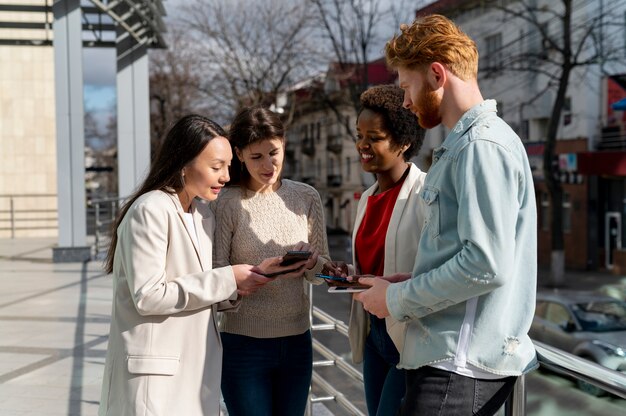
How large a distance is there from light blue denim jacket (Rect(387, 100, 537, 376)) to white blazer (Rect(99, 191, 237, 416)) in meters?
0.74

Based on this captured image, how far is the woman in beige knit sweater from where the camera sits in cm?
279

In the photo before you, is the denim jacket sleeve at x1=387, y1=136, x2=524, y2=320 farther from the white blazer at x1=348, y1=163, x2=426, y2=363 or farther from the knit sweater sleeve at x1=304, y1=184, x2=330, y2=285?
the knit sweater sleeve at x1=304, y1=184, x2=330, y2=285

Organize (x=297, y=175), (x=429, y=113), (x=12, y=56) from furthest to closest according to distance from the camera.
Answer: (x=297, y=175), (x=12, y=56), (x=429, y=113)

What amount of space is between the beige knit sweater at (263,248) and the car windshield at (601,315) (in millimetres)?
7777

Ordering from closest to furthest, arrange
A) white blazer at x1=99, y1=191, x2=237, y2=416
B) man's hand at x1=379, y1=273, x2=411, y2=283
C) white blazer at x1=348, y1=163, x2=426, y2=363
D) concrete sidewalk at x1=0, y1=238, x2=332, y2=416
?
man's hand at x1=379, y1=273, x2=411, y2=283
white blazer at x1=99, y1=191, x2=237, y2=416
white blazer at x1=348, y1=163, x2=426, y2=363
concrete sidewalk at x1=0, y1=238, x2=332, y2=416

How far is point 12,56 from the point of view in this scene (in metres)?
23.9

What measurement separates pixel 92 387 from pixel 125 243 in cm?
356

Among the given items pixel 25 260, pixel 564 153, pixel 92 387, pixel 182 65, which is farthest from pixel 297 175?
pixel 92 387

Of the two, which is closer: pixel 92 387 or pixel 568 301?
pixel 92 387

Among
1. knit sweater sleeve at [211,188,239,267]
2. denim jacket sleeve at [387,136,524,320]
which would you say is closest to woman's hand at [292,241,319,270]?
knit sweater sleeve at [211,188,239,267]

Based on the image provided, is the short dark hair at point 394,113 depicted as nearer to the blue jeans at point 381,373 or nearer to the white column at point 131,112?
the blue jeans at point 381,373

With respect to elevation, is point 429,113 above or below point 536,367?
above

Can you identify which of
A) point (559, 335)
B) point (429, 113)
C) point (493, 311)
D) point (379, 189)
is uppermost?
point (429, 113)

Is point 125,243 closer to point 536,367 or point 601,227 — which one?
point 536,367
